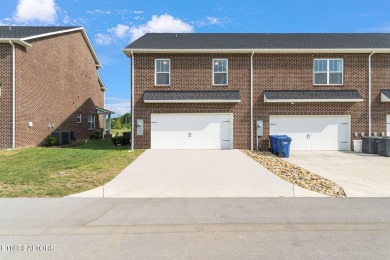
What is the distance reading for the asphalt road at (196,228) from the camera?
321cm

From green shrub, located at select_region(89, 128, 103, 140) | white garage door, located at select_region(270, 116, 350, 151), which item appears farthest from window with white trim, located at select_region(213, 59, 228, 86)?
green shrub, located at select_region(89, 128, 103, 140)

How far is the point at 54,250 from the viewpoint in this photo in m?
3.25

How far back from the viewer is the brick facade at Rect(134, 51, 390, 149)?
A: 13.7m

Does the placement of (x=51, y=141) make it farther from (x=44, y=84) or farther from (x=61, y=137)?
(x=44, y=84)

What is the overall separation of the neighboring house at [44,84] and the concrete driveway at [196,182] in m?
9.41

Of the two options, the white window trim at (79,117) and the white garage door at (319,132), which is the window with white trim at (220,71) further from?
the white window trim at (79,117)

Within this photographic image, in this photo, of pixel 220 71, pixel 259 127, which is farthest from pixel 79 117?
pixel 259 127

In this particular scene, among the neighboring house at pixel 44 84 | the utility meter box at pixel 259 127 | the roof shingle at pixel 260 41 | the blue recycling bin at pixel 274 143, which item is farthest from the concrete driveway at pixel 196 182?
the neighboring house at pixel 44 84

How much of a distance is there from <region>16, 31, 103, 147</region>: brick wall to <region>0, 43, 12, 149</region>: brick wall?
0.37 meters

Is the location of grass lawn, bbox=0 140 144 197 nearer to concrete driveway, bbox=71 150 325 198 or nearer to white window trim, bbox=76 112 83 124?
concrete driveway, bbox=71 150 325 198

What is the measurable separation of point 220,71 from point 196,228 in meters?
11.5

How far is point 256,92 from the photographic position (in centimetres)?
1389

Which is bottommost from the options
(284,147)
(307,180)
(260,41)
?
(307,180)

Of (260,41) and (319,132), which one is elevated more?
(260,41)
